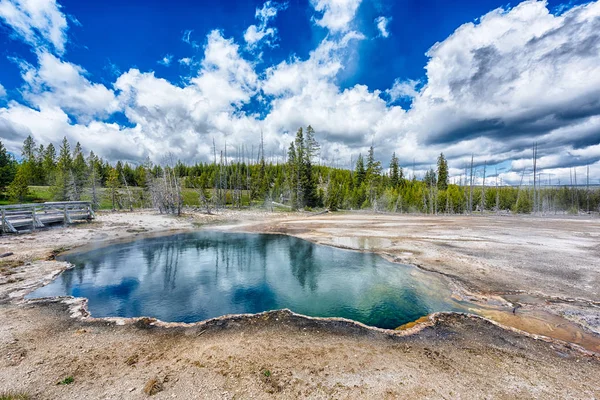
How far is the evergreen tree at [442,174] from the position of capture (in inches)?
3152

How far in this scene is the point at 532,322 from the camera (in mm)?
7777

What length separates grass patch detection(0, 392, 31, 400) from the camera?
4.25m

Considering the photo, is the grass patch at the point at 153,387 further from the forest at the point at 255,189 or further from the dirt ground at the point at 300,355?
the forest at the point at 255,189

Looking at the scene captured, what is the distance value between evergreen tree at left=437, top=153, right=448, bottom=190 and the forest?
288 mm

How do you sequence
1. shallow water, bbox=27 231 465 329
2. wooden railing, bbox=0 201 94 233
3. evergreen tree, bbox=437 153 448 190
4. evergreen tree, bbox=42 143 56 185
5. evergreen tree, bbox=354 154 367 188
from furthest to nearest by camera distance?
evergreen tree, bbox=354 154 367 188 < evergreen tree, bbox=437 153 448 190 < evergreen tree, bbox=42 143 56 185 < wooden railing, bbox=0 201 94 233 < shallow water, bbox=27 231 465 329

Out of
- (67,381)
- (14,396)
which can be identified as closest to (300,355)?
(67,381)

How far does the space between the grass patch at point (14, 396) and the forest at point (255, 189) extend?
3726cm

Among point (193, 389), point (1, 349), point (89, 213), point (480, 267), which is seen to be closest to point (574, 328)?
point (480, 267)

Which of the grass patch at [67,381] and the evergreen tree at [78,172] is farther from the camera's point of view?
the evergreen tree at [78,172]

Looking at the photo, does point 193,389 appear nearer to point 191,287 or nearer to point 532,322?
point 191,287

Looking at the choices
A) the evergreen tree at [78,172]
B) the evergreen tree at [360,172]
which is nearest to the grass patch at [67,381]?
the evergreen tree at [78,172]

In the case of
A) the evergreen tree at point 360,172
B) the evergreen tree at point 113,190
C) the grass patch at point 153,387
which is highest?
the evergreen tree at point 360,172

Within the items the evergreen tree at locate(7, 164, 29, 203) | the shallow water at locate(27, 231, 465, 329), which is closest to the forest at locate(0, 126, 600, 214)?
the evergreen tree at locate(7, 164, 29, 203)

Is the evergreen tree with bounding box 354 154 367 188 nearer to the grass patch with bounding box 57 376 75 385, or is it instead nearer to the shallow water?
the shallow water
